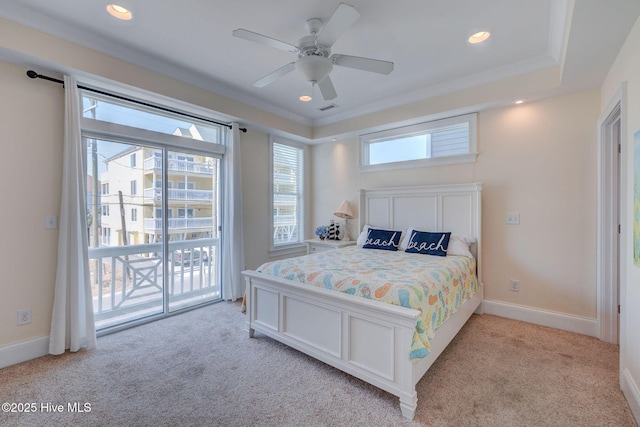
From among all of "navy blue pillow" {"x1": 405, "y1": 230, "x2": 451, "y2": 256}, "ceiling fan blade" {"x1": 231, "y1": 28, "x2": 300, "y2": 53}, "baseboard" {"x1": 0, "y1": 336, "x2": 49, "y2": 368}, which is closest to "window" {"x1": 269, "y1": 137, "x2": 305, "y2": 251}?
"navy blue pillow" {"x1": 405, "y1": 230, "x2": 451, "y2": 256}

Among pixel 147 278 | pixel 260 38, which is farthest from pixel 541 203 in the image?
pixel 147 278

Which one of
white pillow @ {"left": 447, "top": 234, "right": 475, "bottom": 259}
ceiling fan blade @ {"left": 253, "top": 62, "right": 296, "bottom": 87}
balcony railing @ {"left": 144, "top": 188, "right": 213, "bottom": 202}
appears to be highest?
ceiling fan blade @ {"left": 253, "top": 62, "right": 296, "bottom": 87}

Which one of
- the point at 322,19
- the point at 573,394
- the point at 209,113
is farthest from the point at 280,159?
the point at 573,394

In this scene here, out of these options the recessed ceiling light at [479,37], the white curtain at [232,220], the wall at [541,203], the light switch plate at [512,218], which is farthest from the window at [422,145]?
the white curtain at [232,220]

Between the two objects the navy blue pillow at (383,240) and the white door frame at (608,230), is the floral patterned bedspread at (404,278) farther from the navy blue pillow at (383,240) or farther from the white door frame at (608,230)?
the white door frame at (608,230)

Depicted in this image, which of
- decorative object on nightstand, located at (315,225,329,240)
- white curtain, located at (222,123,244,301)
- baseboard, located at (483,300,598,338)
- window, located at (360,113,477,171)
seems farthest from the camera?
decorative object on nightstand, located at (315,225,329,240)

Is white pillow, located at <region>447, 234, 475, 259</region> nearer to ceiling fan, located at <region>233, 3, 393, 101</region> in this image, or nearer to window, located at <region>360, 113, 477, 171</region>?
window, located at <region>360, 113, 477, 171</region>

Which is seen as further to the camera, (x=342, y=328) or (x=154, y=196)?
(x=154, y=196)

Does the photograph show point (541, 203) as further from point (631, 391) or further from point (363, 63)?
point (363, 63)

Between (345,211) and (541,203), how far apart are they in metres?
2.45

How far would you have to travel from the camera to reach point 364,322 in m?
1.95

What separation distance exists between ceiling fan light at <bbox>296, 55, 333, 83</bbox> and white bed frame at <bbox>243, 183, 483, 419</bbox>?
5.60ft

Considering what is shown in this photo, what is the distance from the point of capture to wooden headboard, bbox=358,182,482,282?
3.33m

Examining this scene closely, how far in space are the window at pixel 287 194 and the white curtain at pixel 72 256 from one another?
241 cm
